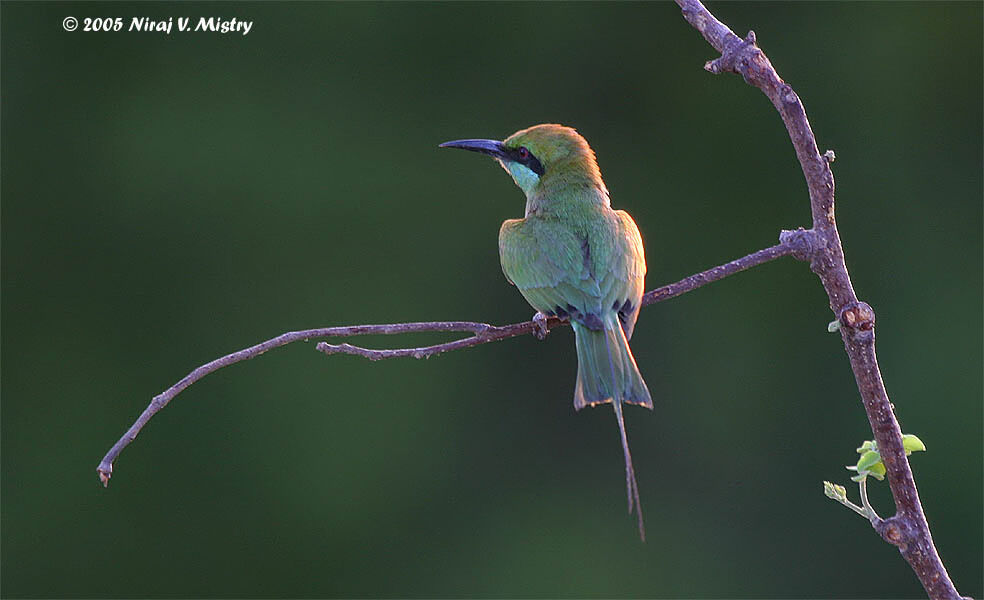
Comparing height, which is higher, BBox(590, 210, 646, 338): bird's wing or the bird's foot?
BBox(590, 210, 646, 338): bird's wing

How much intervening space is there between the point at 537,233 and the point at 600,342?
357 mm

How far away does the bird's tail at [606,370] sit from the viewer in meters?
1.67

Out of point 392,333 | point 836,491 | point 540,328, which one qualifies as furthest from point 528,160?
point 836,491

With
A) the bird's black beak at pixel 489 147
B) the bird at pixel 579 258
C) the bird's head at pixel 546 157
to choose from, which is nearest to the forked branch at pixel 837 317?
the bird at pixel 579 258

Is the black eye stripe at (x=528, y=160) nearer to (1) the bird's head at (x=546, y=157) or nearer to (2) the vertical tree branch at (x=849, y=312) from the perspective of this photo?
(1) the bird's head at (x=546, y=157)

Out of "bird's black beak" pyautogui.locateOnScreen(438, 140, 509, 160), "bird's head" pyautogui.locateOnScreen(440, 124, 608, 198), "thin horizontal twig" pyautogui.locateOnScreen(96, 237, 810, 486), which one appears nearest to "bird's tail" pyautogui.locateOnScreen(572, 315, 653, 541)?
"thin horizontal twig" pyautogui.locateOnScreen(96, 237, 810, 486)

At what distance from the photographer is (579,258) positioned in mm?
1948

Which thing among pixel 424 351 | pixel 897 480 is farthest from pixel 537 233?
pixel 897 480

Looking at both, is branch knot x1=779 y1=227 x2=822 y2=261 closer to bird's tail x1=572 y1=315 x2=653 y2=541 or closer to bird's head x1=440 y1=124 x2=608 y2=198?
bird's tail x1=572 y1=315 x2=653 y2=541

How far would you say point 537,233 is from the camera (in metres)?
2.07

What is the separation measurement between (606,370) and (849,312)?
0.62 meters

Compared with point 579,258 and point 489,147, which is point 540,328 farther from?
point 489,147

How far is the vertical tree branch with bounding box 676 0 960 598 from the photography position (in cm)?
107

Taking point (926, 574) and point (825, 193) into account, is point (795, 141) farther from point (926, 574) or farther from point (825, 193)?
point (926, 574)
